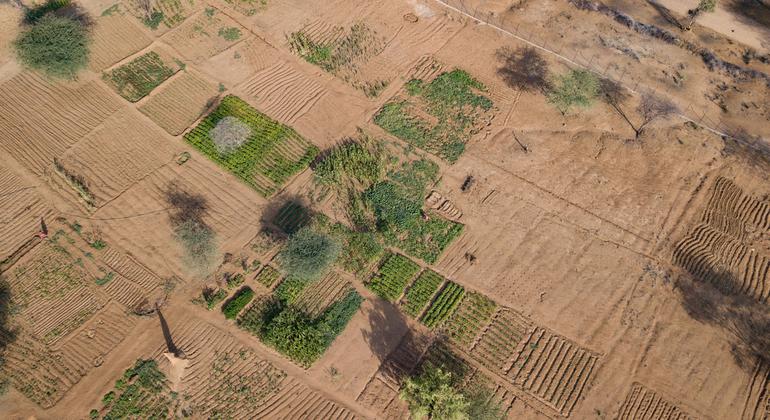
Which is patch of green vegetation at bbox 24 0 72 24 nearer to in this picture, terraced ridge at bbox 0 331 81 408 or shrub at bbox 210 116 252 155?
shrub at bbox 210 116 252 155

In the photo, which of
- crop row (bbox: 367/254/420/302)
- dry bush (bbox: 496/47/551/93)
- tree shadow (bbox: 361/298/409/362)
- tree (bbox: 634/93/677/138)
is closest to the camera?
tree shadow (bbox: 361/298/409/362)

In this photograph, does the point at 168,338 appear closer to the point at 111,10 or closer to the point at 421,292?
the point at 421,292

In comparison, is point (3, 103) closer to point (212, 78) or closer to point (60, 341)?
point (212, 78)

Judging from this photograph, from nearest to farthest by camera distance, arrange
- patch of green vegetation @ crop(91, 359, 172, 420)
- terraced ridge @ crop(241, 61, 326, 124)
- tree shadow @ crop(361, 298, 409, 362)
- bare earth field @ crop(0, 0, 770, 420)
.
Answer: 1. patch of green vegetation @ crop(91, 359, 172, 420)
2. bare earth field @ crop(0, 0, 770, 420)
3. tree shadow @ crop(361, 298, 409, 362)
4. terraced ridge @ crop(241, 61, 326, 124)

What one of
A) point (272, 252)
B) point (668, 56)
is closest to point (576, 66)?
point (668, 56)

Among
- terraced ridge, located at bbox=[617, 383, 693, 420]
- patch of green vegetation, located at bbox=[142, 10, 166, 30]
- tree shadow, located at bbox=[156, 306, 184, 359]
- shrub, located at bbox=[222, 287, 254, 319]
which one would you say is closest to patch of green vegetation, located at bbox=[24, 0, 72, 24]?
patch of green vegetation, located at bbox=[142, 10, 166, 30]

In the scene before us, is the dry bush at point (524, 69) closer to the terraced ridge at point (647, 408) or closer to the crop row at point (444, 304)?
the crop row at point (444, 304)
